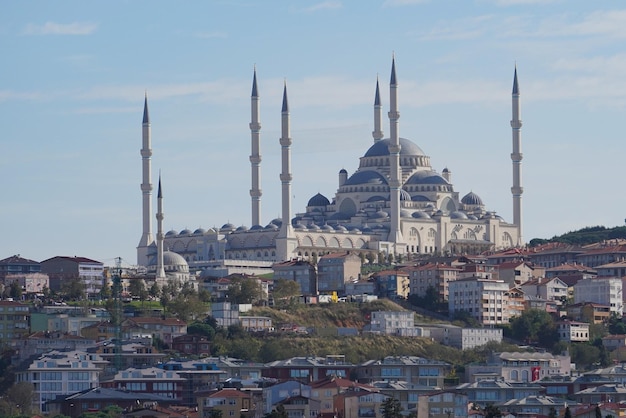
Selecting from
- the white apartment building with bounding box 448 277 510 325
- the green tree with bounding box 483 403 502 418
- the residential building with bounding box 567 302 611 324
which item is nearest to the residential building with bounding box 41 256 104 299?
the white apartment building with bounding box 448 277 510 325

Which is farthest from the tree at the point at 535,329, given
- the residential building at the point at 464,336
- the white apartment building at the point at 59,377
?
the white apartment building at the point at 59,377

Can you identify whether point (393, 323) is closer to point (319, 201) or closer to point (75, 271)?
point (75, 271)

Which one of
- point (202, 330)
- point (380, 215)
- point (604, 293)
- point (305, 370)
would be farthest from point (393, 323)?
point (380, 215)

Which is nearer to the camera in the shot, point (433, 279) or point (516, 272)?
point (433, 279)

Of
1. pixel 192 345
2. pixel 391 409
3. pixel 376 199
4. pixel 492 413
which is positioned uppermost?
pixel 376 199

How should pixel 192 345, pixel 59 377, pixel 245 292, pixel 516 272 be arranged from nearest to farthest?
pixel 59 377
pixel 192 345
pixel 245 292
pixel 516 272

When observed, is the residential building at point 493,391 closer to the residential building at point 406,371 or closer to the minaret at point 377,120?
the residential building at point 406,371
